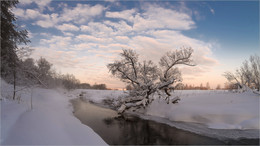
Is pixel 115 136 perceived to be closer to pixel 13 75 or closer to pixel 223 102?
pixel 223 102

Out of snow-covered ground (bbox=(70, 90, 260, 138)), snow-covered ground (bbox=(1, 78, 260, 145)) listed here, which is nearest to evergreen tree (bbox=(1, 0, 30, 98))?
snow-covered ground (bbox=(1, 78, 260, 145))

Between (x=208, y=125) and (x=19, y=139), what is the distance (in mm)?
10627

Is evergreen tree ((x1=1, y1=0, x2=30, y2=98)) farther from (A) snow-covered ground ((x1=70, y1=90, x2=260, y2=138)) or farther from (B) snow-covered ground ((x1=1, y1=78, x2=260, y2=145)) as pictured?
(A) snow-covered ground ((x1=70, y1=90, x2=260, y2=138))

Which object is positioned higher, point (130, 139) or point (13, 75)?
point (13, 75)

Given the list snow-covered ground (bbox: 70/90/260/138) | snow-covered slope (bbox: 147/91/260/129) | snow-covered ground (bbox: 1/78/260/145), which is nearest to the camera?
snow-covered ground (bbox: 1/78/260/145)

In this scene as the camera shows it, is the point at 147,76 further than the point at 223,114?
Yes

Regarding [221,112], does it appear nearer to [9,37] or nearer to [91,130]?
[91,130]

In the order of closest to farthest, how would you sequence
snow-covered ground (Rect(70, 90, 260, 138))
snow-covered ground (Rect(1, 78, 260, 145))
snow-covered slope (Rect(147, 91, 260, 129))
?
1. snow-covered ground (Rect(1, 78, 260, 145))
2. snow-covered ground (Rect(70, 90, 260, 138))
3. snow-covered slope (Rect(147, 91, 260, 129))

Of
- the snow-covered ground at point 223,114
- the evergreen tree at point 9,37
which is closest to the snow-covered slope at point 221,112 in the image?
the snow-covered ground at point 223,114

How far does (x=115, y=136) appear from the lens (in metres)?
7.77

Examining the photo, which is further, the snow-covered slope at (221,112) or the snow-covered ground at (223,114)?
the snow-covered slope at (221,112)

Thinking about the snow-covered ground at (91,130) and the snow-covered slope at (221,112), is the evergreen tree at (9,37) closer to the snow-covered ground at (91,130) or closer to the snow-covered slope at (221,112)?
the snow-covered ground at (91,130)

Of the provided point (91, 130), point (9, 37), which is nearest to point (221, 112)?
point (91, 130)

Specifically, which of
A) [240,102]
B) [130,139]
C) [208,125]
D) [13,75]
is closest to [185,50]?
[240,102]
